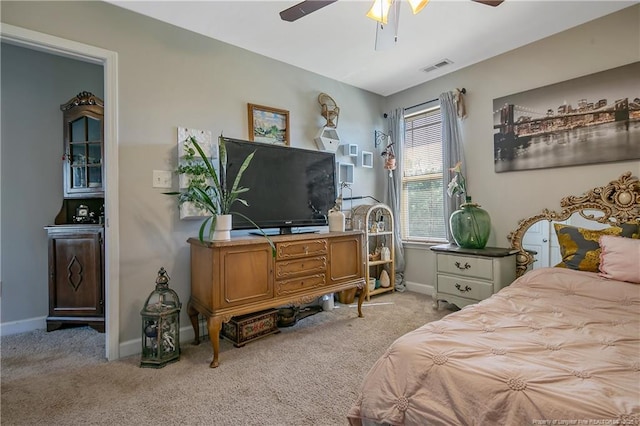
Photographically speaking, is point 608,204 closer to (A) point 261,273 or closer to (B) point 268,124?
(A) point 261,273

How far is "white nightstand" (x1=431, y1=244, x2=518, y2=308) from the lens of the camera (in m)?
2.71

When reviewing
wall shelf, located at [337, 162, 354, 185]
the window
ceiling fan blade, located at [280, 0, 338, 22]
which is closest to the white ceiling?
ceiling fan blade, located at [280, 0, 338, 22]

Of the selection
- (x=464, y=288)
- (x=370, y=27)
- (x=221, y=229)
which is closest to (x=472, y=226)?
(x=464, y=288)

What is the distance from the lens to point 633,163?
2.37m

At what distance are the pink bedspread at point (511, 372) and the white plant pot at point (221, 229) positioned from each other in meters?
1.44

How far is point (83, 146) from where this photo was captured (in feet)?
9.60

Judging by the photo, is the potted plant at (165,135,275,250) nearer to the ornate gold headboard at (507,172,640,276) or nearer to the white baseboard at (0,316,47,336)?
the white baseboard at (0,316,47,336)

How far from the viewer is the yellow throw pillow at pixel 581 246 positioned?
86.4 inches

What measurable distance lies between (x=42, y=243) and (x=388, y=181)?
382cm

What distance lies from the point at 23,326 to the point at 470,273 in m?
4.12

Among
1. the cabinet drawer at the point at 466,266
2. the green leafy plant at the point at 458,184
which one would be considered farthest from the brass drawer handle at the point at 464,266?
the green leafy plant at the point at 458,184

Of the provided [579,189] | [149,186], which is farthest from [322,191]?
[579,189]

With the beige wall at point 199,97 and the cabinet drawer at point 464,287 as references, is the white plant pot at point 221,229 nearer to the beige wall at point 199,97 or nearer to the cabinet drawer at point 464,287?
the beige wall at point 199,97

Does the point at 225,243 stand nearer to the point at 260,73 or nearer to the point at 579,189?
the point at 260,73
